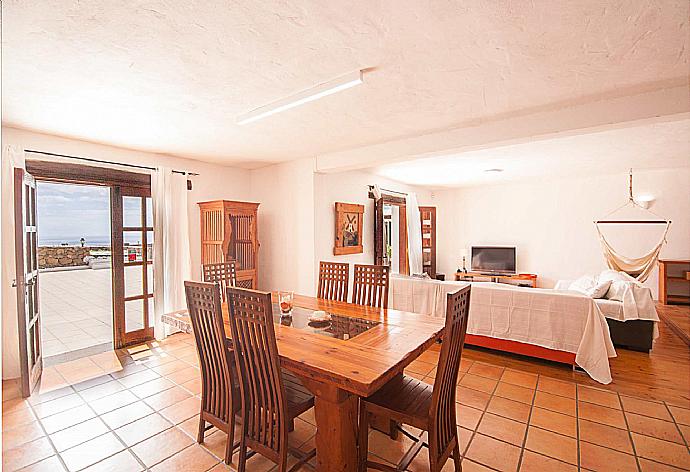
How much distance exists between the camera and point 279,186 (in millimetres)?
5027


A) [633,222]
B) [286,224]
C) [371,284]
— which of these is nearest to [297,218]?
[286,224]

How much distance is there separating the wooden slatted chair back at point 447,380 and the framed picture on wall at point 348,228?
3147 mm

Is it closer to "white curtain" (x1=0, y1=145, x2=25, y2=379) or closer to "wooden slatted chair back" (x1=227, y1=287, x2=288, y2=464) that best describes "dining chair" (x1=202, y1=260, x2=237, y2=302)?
"wooden slatted chair back" (x1=227, y1=287, x2=288, y2=464)

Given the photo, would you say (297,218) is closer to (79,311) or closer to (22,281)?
(22,281)

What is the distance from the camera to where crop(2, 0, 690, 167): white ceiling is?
163 centimetres

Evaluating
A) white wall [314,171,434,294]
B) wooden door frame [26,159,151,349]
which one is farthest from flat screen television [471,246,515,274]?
wooden door frame [26,159,151,349]

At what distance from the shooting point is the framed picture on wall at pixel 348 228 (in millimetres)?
4957

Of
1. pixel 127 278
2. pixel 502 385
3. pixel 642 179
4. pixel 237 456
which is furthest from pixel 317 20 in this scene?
pixel 642 179

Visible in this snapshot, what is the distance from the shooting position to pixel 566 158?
4734 millimetres

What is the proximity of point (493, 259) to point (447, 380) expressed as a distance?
6.18m

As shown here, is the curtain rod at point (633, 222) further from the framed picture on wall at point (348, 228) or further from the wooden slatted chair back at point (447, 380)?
the wooden slatted chair back at point (447, 380)

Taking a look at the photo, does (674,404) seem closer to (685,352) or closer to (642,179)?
(685,352)

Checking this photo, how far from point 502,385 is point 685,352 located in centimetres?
241

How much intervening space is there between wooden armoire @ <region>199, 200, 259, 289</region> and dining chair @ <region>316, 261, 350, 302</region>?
155 cm
